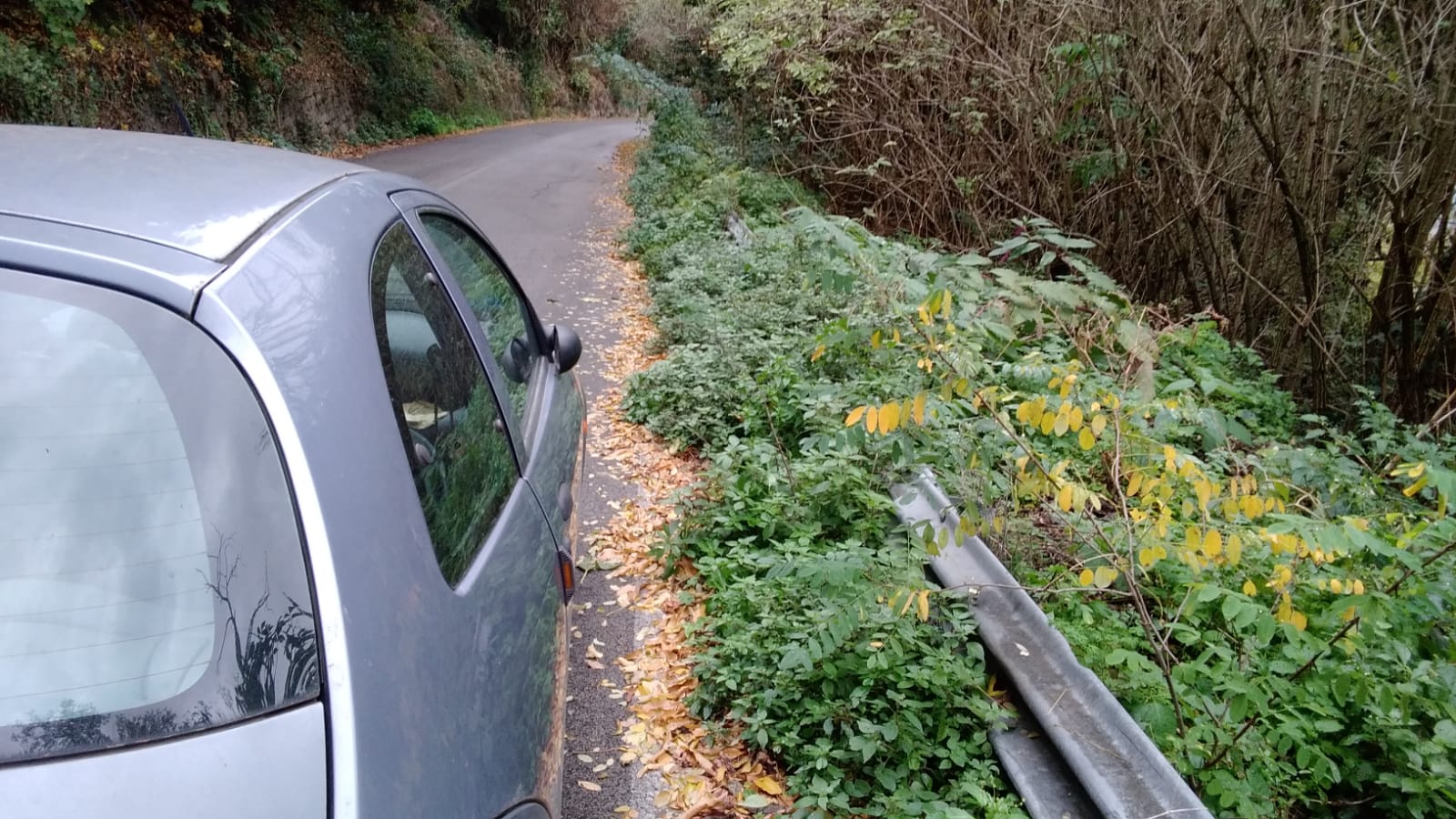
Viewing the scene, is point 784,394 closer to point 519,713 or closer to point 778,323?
point 778,323

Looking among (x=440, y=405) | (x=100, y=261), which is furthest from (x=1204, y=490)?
(x=100, y=261)

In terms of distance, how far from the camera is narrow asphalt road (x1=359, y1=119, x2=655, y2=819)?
3.00m

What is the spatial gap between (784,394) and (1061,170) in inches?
201

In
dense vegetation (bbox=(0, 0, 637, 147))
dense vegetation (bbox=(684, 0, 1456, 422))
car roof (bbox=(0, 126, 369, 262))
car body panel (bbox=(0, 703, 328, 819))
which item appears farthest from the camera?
dense vegetation (bbox=(0, 0, 637, 147))

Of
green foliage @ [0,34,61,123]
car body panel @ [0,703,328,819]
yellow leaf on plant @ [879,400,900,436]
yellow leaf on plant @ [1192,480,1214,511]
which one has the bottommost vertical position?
yellow leaf on plant @ [1192,480,1214,511]

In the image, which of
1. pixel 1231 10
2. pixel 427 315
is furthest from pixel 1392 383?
pixel 427 315

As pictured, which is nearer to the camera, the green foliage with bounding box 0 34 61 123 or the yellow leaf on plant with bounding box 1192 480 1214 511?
the yellow leaf on plant with bounding box 1192 480 1214 511

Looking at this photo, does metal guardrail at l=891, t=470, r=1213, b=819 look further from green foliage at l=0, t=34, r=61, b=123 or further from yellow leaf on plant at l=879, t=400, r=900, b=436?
green foliage at l=0, t=34, r=61, b=123

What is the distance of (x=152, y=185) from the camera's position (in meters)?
1.65

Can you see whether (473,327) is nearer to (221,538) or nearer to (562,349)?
(562,349)

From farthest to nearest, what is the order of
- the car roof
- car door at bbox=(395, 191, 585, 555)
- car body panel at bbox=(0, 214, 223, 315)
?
1. car door at bbox=(395, 191, 585, 555)
2. the car roof
3. car body panel at bbox=(0, 214, 223, 315)

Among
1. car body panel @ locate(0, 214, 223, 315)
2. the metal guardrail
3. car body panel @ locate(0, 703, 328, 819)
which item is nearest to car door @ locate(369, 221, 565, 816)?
car body panel @ locate(0, 703, 328, 819)

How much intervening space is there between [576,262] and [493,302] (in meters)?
8.08

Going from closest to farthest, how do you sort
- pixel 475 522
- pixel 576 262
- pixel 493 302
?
pixel 475 522, pixel 493 302, pixel 576 262
